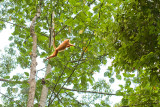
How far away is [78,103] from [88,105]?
1.09 feet

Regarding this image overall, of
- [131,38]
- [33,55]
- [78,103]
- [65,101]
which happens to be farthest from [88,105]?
[131,38]

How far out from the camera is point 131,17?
2555 mm

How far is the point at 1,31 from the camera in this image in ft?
21.5

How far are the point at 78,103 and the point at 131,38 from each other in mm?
3089

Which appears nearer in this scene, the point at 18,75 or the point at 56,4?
the point at 56,4

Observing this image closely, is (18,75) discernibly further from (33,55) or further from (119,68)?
(119,68)

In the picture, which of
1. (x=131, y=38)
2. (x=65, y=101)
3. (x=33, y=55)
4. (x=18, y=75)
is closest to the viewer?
(x=131, y=38)

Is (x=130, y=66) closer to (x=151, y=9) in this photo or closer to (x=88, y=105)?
(x=151, y=9)

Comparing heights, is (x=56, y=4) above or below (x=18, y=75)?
above

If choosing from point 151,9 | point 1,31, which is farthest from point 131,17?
point 1,31

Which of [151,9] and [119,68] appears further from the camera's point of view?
[119,68]

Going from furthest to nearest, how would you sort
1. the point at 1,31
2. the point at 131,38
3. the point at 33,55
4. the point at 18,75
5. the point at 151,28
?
1. the point at 1,31
2. the point at 18,75
3. the point at 33,55
4. the point at 131,38
5. the point at 151,28

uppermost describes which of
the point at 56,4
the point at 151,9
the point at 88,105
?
the point at 56,4

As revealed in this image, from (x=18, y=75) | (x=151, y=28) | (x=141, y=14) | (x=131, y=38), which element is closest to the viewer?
(x=151, y=28)
